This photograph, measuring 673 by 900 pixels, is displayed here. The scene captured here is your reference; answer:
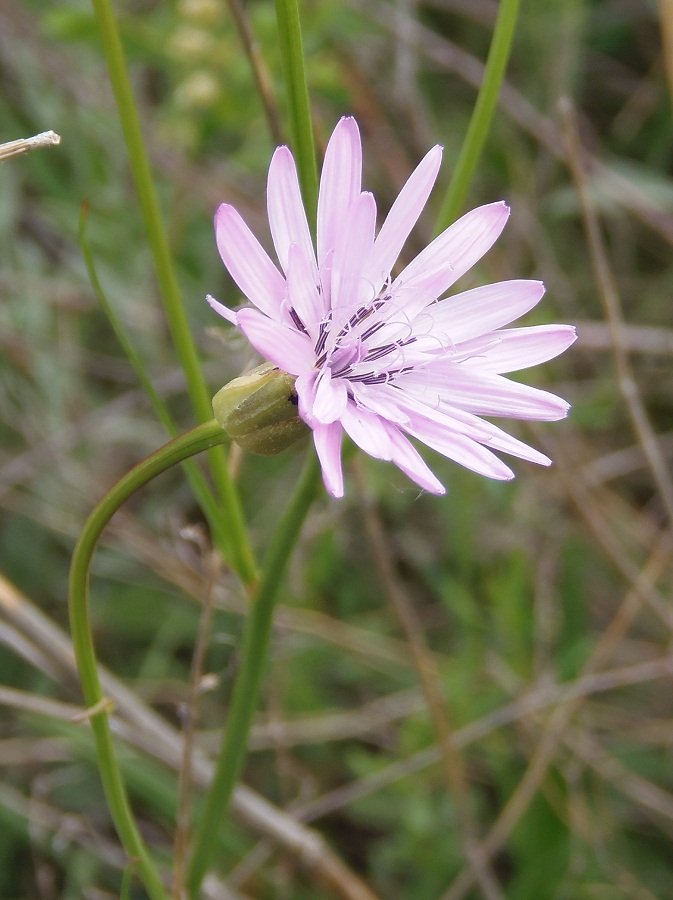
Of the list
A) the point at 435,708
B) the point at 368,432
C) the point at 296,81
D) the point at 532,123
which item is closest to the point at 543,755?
the point at 435,708

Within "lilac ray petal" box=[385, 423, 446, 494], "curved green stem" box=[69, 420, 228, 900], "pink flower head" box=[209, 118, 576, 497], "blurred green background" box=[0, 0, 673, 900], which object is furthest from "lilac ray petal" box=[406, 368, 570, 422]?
"blurred green background" box=[0, 0, 673, 900]

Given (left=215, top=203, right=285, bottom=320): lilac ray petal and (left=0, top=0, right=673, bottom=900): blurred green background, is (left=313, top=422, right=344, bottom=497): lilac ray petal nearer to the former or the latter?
(left=215, top=203, right=285, bottom=320): lilac ray petal

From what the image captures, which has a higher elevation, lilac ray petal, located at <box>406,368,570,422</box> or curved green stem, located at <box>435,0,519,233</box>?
curved green stem, located at <box>435,0,519,233</box>

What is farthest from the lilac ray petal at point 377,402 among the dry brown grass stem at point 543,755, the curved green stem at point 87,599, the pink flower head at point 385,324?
the dry brown grass stem at point 543,755

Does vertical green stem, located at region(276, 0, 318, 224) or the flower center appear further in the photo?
the flower center

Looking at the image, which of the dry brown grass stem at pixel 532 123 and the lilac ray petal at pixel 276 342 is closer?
the lilac ray petal at pixel 276 342

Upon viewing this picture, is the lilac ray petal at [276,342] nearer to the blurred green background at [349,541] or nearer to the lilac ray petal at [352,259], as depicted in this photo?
the lilac ray petal at [352,259]

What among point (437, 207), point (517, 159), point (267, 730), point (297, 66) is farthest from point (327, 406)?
point (517, 159)
